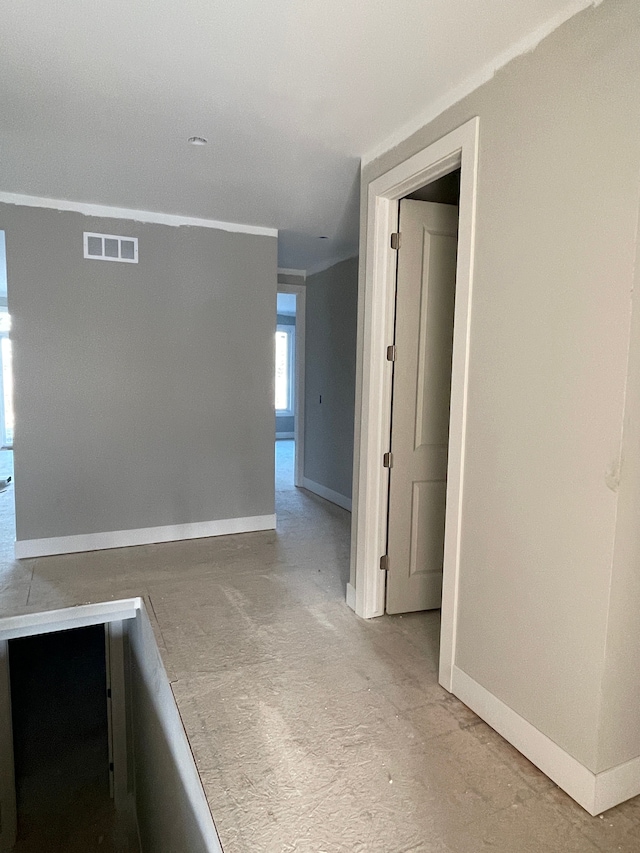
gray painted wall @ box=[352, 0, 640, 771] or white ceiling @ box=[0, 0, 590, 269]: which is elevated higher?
white ceiling @ box=[0, 0, 590, 269]

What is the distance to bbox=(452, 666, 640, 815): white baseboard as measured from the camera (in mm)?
1559

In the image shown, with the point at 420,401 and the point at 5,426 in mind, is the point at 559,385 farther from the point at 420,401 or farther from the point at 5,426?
the point at 5,426

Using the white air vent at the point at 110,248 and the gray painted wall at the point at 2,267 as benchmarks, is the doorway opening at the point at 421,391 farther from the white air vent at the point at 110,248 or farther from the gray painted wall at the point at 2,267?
the gray painted wall at the point at 2,267

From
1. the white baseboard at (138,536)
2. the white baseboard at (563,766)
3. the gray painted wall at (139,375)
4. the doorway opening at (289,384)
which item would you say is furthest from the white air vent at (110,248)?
the white baseboard at (563,766)

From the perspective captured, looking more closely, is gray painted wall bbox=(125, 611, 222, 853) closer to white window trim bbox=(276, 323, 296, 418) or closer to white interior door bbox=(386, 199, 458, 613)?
white interior door bbox=(386, 199, 458, 613)

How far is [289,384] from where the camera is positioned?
10773 mm

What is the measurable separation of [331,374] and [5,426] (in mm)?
6940

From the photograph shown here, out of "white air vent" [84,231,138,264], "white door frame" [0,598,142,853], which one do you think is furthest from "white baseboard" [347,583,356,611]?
"white air vent" [84,231,138,264]

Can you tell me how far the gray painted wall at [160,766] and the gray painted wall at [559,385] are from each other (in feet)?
3.53

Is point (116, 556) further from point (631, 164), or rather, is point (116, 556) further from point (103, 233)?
point (631, 164)

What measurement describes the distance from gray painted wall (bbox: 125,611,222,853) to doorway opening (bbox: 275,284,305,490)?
296cm

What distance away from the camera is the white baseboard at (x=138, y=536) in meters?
3.58

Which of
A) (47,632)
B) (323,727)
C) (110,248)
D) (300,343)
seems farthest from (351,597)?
(300,343)

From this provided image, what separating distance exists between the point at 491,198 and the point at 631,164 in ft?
1.74
